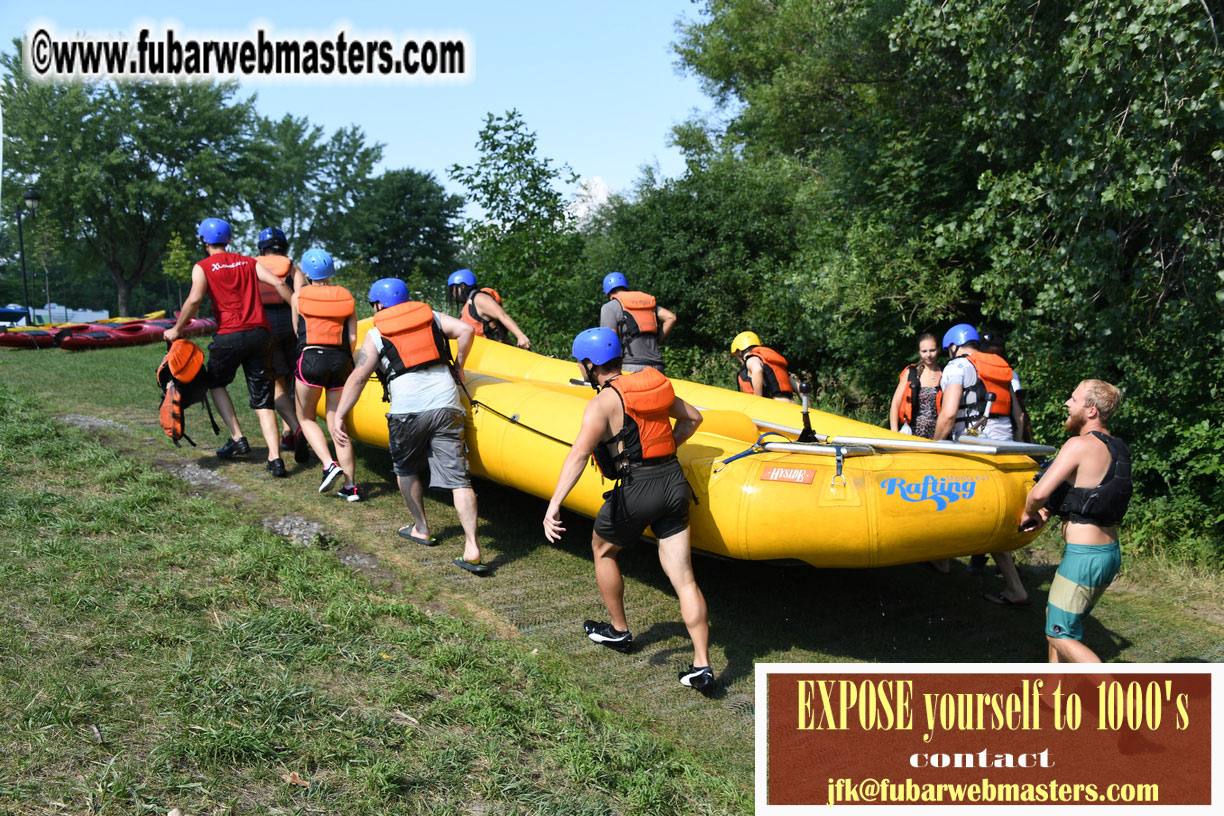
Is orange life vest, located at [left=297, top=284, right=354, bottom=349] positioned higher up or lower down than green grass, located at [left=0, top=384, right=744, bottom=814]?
higher up

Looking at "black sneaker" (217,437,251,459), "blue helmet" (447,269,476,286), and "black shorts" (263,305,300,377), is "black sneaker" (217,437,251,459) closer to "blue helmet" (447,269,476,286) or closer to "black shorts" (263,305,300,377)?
"black shorts" (263,305,300,377)

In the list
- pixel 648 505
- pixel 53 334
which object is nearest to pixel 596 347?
pixel 648 505

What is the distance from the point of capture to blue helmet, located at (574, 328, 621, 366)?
457 cm

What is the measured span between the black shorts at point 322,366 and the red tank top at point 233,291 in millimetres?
655

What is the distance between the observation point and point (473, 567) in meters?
5.61

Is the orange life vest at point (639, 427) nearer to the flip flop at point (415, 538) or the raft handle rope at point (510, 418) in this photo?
the raft handle rope at point (510, 418)

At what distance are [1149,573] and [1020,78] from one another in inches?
153

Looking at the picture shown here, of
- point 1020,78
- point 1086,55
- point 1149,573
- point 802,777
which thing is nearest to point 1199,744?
point 802,777

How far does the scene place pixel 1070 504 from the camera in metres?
4.18

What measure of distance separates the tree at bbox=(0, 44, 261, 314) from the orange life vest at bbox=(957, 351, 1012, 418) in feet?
118

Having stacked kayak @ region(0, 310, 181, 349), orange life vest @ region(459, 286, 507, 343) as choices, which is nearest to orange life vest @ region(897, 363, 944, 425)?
orange life vest @ region(459, 286, 507, 343)

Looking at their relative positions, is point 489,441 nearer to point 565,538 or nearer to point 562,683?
point 565,538

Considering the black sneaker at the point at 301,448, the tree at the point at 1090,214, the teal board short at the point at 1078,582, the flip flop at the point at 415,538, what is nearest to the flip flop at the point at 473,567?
the flip flop at the point at 415,538

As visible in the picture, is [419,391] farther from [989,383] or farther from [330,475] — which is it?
[989,383]
